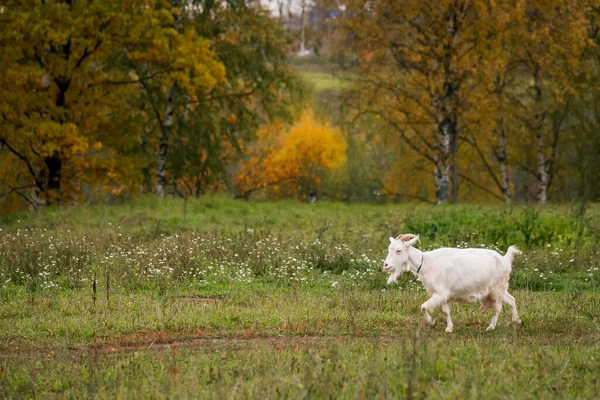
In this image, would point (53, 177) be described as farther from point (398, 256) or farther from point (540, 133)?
point (540, 133)

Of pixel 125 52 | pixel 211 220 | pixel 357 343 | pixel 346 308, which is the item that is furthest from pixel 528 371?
pixel 125 52

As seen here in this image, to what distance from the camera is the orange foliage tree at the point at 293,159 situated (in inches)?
2135

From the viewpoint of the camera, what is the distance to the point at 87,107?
2803 centimetres

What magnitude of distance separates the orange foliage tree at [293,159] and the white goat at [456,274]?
40627mm

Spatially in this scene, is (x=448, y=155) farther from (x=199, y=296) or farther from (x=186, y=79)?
(x=199, y=296)

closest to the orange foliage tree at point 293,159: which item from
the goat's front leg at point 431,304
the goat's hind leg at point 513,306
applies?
the goat's hind leg at point 513,306

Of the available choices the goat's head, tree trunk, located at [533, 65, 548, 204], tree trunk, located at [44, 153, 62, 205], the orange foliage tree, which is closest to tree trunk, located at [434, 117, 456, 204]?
tree trunk, located at [533, 65, 548, 204]

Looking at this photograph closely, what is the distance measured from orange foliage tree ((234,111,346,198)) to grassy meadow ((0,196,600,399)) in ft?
106

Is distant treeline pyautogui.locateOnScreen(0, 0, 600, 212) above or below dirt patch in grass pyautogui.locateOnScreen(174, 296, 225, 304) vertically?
above

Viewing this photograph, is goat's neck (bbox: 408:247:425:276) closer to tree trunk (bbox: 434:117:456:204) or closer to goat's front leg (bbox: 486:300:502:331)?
goat's front leg (bbox: 486:300:502:331)

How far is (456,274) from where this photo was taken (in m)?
11.0

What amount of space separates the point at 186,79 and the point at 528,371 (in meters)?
22.1

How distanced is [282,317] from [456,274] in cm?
250

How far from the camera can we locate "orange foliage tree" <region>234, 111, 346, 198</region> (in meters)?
54.2
